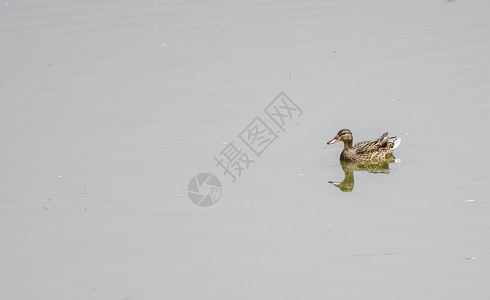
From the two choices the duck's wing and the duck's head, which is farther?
the duck's head

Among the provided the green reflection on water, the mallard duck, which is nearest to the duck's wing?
the mallard duck

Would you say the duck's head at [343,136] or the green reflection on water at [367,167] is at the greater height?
the duck's head at [343,136]

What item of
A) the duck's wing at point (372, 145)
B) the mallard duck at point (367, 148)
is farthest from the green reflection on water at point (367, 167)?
the duck's wing at point (372, 145)

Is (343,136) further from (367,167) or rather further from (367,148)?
(367,167)

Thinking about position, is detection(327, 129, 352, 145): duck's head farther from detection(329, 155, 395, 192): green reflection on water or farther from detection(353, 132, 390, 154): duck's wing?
detection(329, 155, 395, 192): green reflection on water

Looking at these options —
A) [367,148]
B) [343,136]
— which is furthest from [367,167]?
[343,136]

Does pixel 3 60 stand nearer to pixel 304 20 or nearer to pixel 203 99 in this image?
pixel 203 99

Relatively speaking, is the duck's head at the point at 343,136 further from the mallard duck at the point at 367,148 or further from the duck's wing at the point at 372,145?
Result: the duck's wing at the point at 372,145

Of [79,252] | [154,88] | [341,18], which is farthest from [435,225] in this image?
[341,18]

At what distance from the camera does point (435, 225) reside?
9.48 m

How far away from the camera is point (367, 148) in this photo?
12328mm

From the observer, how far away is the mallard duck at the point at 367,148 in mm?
12188

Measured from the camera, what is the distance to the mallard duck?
12188 millimetres

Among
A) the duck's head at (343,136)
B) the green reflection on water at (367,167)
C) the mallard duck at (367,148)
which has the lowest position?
the green reflection on water at (367,167)
